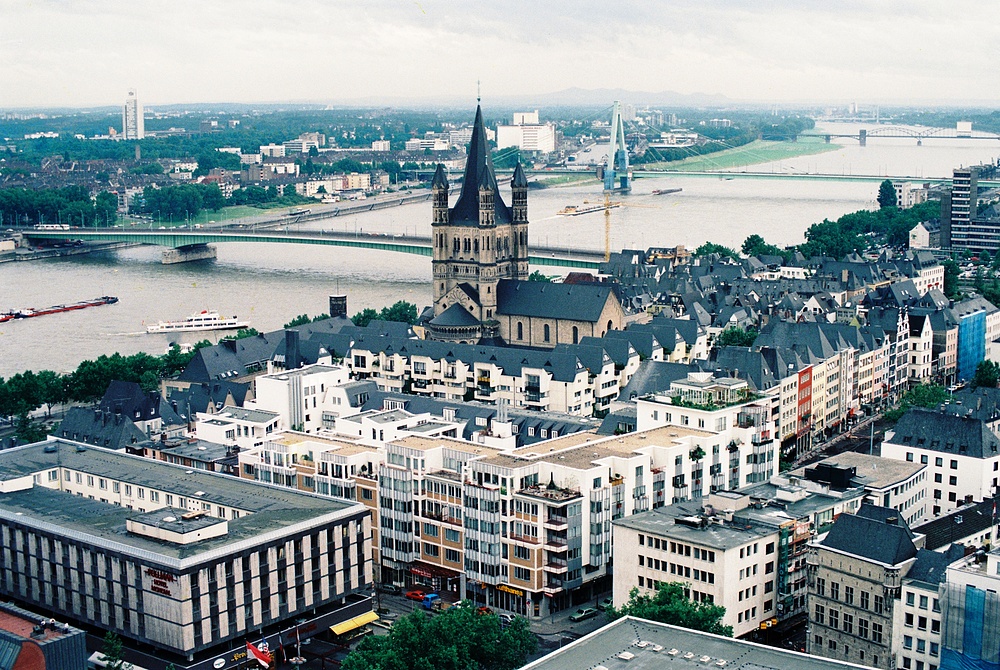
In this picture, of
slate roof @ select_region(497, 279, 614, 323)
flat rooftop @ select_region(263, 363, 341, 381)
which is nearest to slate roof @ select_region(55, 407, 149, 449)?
flat rooftop @ select_region(263, 363, 341, 381)

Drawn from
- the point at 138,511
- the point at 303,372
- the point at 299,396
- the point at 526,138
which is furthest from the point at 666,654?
the point at 526,138

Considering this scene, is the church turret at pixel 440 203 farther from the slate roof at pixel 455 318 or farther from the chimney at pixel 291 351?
the chimney at pixel 291 351

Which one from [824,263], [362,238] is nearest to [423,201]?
[362,238]

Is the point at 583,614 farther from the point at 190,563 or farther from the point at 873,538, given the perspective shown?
the point at 190,563

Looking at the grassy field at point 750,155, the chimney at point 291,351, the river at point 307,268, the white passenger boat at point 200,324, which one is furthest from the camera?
the grassy field at point 750,155

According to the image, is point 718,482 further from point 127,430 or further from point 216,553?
point 127,430

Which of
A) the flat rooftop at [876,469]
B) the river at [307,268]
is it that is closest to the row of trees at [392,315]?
the river at [307,268]
